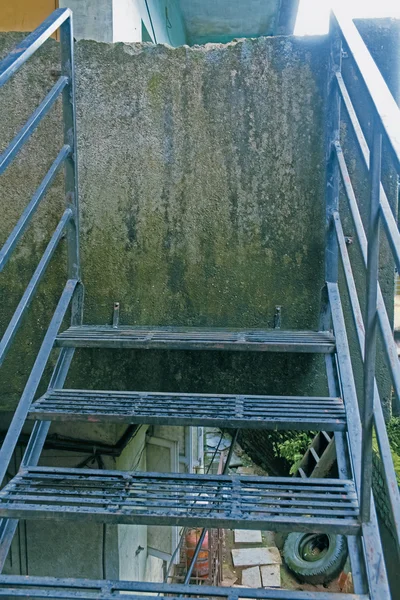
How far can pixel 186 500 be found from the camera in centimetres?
137

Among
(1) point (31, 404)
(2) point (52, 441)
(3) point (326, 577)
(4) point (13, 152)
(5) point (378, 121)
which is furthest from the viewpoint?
(3) point (326, 577)

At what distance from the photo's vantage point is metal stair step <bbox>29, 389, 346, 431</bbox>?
151 centimetres

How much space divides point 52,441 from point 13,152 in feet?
6.87

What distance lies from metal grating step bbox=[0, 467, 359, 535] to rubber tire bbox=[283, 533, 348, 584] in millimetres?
6094

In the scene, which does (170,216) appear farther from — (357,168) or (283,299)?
(357,168)

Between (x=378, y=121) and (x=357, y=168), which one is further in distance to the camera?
(x=357, y=168)

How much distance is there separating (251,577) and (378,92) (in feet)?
28.1

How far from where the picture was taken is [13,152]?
1493mm

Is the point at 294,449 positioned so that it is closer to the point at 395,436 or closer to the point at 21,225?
the point at 395,436

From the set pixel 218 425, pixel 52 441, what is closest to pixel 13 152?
pixel 218 425

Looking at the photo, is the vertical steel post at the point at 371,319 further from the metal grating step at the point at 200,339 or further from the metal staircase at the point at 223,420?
the metal grating step at the point at 200,339

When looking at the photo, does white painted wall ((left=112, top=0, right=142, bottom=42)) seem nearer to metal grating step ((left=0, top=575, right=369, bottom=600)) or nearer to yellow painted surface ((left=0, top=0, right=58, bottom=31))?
yellow painted surface ((left=0, top=0, right=58, bottom=31))

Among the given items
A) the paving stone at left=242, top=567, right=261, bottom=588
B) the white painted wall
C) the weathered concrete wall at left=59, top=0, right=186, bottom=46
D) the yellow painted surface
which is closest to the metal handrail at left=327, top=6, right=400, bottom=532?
the weathered concrete wall at left=59, top=0, right=186, bottom=46

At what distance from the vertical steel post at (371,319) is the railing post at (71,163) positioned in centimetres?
140
